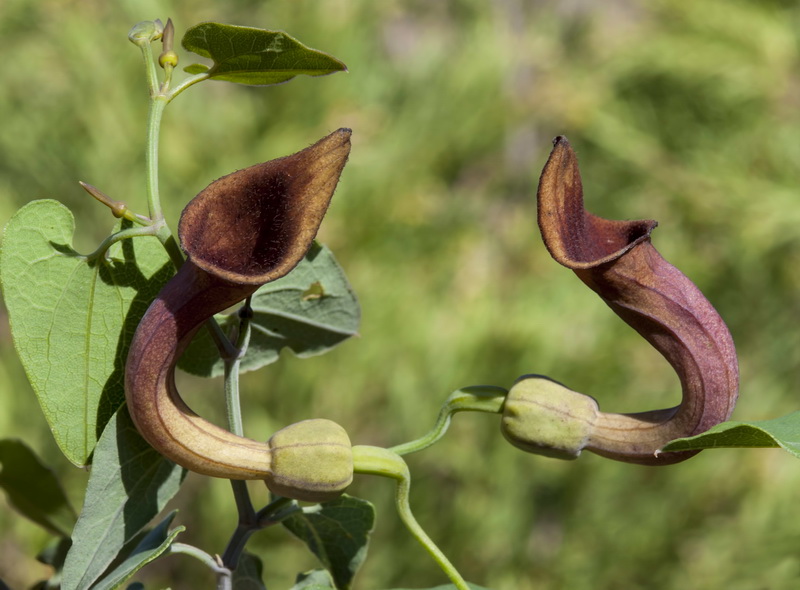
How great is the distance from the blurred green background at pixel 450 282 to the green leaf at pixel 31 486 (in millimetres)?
1032

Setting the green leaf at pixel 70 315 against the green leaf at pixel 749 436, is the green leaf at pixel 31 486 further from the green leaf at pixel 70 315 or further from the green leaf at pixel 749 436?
the green leaf at pixel 749 436

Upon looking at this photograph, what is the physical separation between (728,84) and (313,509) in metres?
2.24

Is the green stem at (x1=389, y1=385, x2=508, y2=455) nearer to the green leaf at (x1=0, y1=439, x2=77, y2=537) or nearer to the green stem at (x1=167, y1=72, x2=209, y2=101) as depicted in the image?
the green stem at (x1=167, y1=72, x2=209, y2=101)

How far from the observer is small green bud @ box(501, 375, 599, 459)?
1.41ft

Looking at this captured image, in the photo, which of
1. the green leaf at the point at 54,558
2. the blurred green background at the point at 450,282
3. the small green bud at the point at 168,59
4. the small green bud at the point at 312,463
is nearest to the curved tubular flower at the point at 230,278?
the small green bud at the point at 312,463

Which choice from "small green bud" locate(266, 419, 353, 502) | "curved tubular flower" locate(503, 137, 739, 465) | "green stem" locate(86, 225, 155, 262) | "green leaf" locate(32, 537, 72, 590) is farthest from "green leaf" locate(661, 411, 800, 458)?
"green leaf" locate(32, 537, 72, 590)

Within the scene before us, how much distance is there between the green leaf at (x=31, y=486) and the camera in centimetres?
60

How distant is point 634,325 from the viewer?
1.39 ft

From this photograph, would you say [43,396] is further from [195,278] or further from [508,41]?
[508,41]

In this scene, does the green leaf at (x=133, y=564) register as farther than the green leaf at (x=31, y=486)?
No

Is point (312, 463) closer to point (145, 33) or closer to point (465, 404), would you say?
point (465, 404)

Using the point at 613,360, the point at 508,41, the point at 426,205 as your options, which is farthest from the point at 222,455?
the point at 508,41

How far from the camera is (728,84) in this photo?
7.93 ft

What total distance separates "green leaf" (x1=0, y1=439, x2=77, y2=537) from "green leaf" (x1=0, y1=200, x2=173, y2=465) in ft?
0.68
